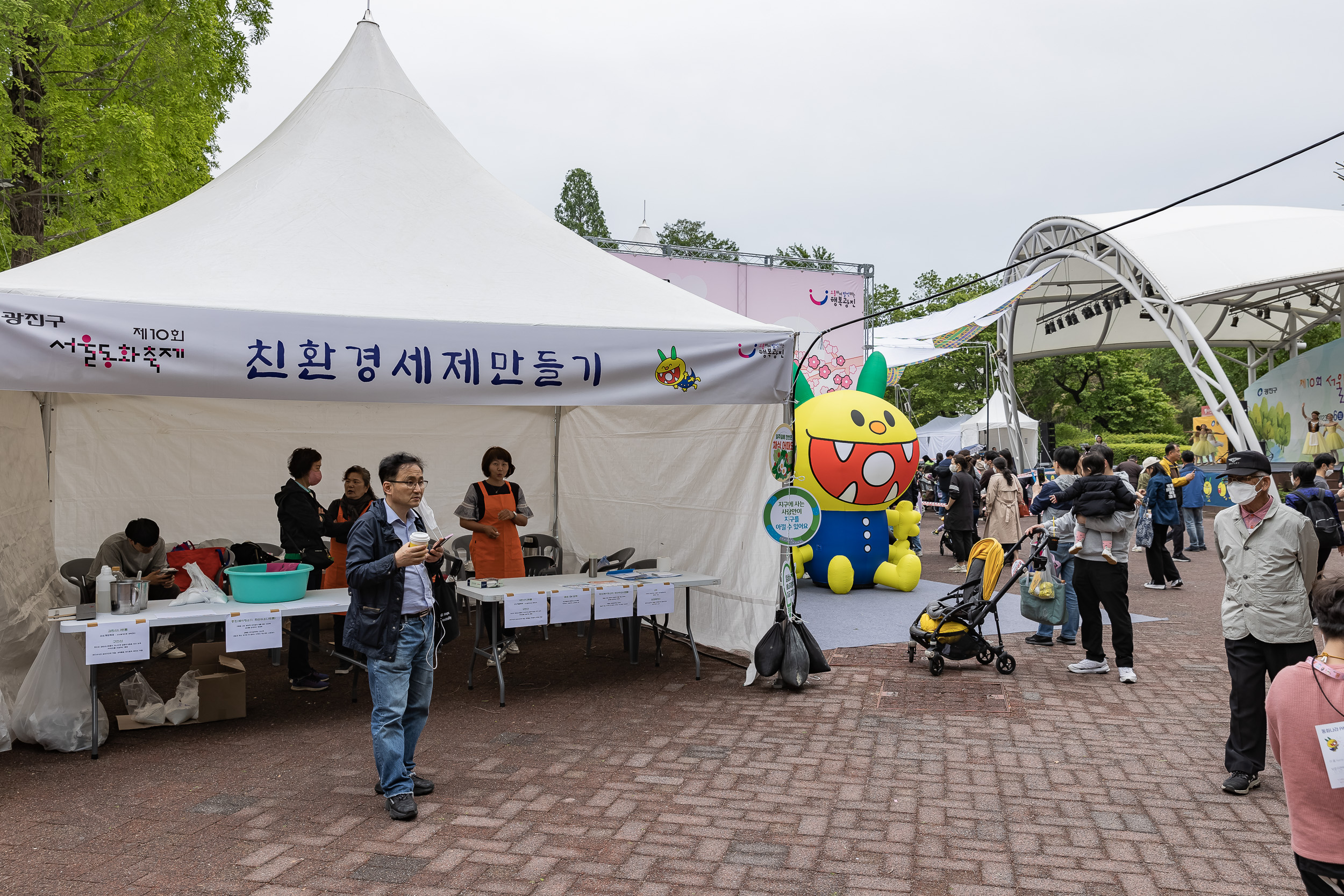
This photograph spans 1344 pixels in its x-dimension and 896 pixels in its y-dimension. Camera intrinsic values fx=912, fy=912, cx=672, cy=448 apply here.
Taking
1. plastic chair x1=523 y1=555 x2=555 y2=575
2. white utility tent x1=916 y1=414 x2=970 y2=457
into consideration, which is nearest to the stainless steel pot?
plastic chair x1=523 y1=555 x2=555 y2=575

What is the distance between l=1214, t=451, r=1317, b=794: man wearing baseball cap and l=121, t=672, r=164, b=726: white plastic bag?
5.73m

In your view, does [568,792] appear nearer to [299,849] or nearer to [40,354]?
[299,849]

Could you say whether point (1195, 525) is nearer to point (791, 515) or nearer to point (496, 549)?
point (791, 515)

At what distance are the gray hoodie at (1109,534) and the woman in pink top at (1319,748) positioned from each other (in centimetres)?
403

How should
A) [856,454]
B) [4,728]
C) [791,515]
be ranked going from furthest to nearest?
[856,454] < [791,515] < [4,728]

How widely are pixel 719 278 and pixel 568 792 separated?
18107mm

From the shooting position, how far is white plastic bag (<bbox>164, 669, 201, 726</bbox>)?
5383 millimetres

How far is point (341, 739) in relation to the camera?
17.1ft

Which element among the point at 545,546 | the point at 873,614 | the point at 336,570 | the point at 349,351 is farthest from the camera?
the point at 545,546

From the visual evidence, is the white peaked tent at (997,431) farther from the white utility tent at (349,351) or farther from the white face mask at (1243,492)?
the white face mask at (1243,492)

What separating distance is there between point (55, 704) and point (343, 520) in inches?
83.7

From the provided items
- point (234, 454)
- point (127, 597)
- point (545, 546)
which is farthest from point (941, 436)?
point (127, 597)

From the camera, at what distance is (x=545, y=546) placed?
9.02 metres

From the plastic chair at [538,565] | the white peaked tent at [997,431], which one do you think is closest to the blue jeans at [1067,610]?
the plastic chair at [538,565]
